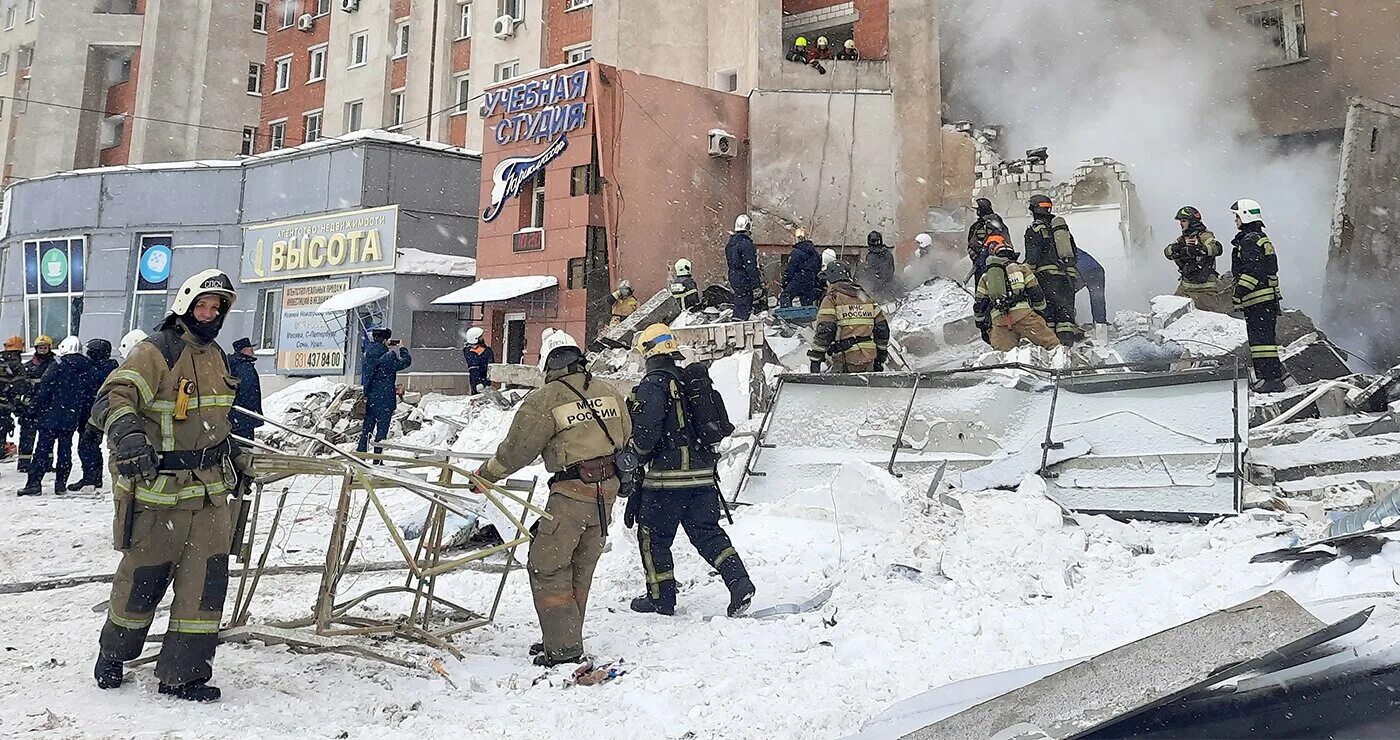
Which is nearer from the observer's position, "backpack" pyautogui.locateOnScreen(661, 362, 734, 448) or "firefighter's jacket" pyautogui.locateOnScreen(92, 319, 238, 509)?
"firefighter's jacket" pyautogui.locateOnScreen(92, 319, 238, 509)

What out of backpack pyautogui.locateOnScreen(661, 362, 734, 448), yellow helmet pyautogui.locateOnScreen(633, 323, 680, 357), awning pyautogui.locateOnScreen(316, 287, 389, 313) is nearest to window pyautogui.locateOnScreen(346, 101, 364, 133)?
awning pyautogui.locateOnScreen(316, 287, 389, 313)

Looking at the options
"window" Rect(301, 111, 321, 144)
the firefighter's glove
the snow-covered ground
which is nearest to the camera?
the firefighter's glove

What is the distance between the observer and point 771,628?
16.7 ft

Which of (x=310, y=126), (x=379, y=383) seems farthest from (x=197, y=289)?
(x=310, y=126)

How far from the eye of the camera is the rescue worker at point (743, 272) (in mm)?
14359

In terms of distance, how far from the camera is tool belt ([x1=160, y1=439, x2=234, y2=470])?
4.06 meters

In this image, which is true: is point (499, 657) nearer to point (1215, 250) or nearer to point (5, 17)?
point (1215, 250)

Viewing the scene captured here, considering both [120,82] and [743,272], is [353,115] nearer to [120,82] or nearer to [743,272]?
[120,82]

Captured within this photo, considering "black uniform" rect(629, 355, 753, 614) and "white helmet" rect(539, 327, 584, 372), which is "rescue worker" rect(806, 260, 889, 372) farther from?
"white helmet" rect(539, 327, 584, 372)

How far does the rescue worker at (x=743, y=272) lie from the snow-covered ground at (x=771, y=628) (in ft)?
23.8

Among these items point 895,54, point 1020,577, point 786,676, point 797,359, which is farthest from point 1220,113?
point 786,676

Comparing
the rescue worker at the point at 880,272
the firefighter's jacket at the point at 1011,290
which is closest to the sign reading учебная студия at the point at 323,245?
the rescue worker at the point at 880,272

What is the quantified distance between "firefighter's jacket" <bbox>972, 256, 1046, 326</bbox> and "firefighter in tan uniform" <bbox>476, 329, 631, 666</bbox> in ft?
20.9

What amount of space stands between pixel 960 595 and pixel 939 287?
9774 millimetres
